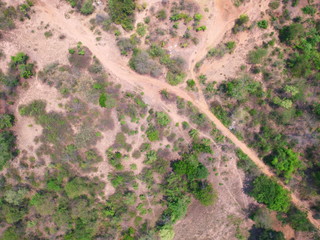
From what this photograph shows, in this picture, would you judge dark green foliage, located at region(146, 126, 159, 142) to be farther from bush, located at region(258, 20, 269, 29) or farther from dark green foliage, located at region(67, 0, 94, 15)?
bush, located at region(258, 20, 269, 29)

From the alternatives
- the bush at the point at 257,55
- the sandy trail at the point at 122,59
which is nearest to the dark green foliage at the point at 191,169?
the sandy trail at the point at 122,59

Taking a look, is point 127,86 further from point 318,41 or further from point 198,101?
point 318,41

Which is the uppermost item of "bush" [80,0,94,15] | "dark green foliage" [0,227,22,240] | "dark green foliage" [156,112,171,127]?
"bush" [80,0,94,15]

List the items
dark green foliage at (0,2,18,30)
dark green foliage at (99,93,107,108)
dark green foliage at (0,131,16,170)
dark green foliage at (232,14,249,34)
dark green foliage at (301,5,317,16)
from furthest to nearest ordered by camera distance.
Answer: dark green foliage at (0,2,18,30)
dark green foliage at (232,14,249,34)
dark green foliage at (301,5,317,16)
dark green foliage at (99,93,107,108)
dark green foliage at (0,131,16,170)

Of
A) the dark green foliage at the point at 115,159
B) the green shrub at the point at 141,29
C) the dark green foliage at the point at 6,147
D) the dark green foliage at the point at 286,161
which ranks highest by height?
the green shrub at the point at 141,29

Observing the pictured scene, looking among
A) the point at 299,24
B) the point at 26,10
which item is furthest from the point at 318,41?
the point at 26,10

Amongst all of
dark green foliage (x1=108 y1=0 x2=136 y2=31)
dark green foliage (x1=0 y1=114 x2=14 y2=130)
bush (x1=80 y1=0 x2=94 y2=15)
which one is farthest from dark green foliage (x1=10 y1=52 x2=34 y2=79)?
dark green foliage (x1=108 y1=0 x2=136 y2=31)

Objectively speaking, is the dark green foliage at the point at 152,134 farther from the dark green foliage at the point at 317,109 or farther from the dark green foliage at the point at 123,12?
the dark green foliage at the point at 317,109
